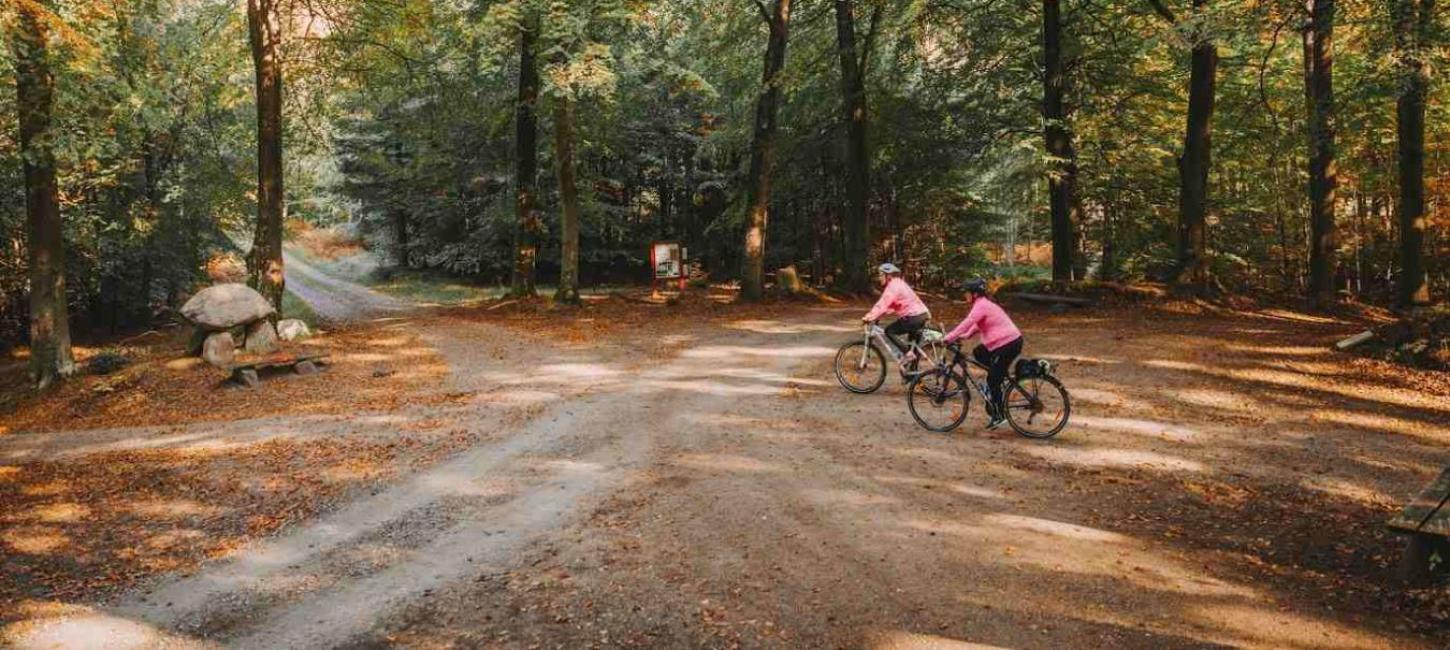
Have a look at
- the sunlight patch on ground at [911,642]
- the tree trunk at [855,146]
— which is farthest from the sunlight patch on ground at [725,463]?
the tree trunk at [855,146]

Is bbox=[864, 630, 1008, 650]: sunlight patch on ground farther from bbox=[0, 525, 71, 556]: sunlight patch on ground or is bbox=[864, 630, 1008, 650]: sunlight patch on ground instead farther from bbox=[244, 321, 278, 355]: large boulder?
bbox=[244, 321, 278, 355]: large boulder

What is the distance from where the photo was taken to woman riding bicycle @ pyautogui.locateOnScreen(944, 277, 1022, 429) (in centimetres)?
978

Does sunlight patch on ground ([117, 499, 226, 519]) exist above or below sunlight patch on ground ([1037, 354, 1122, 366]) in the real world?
below

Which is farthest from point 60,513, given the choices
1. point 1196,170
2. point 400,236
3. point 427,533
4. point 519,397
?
point 400,236

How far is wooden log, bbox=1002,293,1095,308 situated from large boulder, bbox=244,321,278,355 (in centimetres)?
1759

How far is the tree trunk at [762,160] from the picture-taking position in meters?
23.3

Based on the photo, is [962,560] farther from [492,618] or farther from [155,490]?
[155,490]

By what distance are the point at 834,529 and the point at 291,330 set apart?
16.1 m

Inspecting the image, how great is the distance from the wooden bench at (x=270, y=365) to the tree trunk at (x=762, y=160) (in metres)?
11.8

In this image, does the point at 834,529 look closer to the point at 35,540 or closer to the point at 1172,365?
the point at 35,540

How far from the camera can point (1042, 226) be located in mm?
29922

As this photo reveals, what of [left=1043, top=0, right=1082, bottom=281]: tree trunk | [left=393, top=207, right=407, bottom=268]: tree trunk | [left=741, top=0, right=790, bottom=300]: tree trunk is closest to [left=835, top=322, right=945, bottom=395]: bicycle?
[left=1043, top=0, right=1082, bottom=281]: tree trunk

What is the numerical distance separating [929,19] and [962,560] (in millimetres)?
17402

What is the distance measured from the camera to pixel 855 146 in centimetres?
2408
